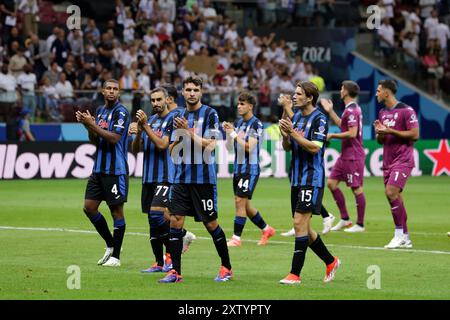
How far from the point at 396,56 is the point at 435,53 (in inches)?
65.5

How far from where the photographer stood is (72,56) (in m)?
32.7

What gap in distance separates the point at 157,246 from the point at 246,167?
373cm

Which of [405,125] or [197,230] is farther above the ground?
[405,125]

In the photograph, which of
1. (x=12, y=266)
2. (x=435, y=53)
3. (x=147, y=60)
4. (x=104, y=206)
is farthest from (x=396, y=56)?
(x=12, y=266)

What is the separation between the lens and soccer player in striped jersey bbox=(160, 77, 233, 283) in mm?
12508

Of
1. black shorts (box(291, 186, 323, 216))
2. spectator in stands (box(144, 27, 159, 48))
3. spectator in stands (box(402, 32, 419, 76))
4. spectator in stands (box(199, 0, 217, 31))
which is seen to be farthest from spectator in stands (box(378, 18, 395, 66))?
black shorts (box(291, 186, 323, 216))

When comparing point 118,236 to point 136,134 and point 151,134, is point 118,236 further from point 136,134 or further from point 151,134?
point 151,134

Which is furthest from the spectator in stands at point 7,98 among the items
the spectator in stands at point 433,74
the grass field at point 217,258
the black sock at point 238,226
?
the spectator in stands at point 433,74

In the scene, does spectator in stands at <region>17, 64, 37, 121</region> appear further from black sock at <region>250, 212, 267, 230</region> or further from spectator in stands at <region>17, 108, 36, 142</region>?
black sock at <region>250, 212, 267, 230</region>

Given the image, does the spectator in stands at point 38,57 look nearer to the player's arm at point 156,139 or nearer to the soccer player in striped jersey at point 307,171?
the player's arm at point 156,139

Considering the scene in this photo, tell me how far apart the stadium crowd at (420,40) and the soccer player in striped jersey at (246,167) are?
2335 centimetres

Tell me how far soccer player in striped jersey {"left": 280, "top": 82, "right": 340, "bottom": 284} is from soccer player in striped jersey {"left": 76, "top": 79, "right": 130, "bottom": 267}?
2679 mm
